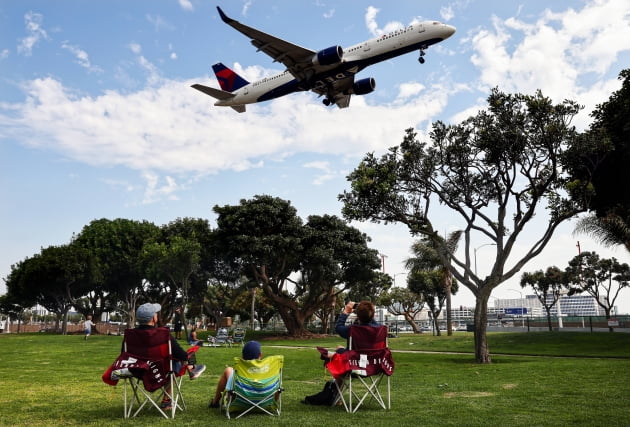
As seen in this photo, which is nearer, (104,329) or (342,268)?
(342,268)

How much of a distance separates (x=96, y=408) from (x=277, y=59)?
2125cm

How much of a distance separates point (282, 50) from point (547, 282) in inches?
1867

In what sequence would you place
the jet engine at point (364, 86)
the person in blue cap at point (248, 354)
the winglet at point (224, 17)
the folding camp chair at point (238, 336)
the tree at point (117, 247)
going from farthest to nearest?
1. the tree at point (117, 247)
2. the jet engine at point (364, 86)
3. the folding camp chair at point (238, 336)
4. the winglet at point (224, 17)
5. the person in blue cap at point (248, 354)

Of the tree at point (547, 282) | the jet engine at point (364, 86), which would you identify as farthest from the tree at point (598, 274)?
the jet engine at point (364, 86)

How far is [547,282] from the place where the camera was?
193 ft

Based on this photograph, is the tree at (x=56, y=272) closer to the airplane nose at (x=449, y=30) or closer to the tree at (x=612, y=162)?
the airplane nose at (x=449, y=30)

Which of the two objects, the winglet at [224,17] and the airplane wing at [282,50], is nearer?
the winglet at [224,17]

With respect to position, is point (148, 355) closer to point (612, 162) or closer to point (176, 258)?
point (612, 162)

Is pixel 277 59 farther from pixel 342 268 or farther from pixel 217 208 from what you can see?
pixel 342 268

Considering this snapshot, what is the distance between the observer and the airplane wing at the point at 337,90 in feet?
92.8

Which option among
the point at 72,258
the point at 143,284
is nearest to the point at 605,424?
the point at 72,258

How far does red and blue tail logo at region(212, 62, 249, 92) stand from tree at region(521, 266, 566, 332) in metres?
42.2

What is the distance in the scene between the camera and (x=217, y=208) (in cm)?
3922

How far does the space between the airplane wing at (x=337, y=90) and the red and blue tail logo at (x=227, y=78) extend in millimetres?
10063
